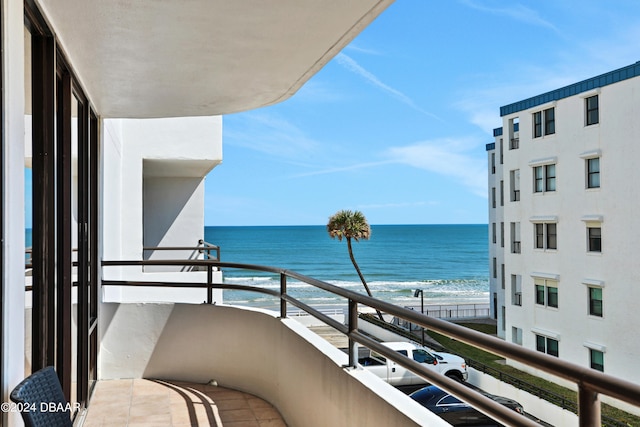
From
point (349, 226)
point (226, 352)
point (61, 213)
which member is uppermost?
point (61, 213)

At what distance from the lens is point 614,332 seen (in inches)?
792

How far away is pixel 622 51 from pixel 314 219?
3386 cm

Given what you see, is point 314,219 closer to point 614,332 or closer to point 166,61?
point 614,332

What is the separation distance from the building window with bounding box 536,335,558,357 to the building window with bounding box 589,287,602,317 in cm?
256

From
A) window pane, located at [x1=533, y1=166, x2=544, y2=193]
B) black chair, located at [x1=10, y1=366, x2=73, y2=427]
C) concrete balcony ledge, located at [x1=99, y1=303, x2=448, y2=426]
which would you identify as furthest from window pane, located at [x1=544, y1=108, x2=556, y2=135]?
black chair, located at [x1=10, y1=366, x2=73, y2=427]

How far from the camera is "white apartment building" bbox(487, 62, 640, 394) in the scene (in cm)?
1906

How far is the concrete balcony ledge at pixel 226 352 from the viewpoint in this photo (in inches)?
137

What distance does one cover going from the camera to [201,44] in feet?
9.62

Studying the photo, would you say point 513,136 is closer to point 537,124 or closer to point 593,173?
point 537,124

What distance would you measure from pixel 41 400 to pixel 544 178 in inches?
877

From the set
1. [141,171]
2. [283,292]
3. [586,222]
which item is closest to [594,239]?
[586,222]

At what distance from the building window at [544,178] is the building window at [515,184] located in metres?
1.16

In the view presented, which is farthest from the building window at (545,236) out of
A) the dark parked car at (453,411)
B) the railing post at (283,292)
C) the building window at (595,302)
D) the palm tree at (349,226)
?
the dark parked car at (453,411)

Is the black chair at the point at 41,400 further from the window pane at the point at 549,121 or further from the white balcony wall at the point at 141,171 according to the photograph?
the window pane at the point at 549,121
